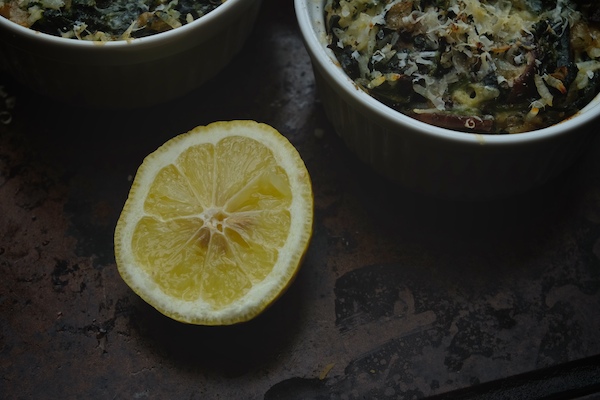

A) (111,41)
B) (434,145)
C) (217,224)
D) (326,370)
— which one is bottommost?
(326,370)

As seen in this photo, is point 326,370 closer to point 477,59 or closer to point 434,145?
point 434,145

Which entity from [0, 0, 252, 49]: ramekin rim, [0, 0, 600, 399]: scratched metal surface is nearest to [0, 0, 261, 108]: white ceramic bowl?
[0, 0, 252, 49]: ramekin rim

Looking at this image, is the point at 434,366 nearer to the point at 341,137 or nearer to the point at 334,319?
the point at 334,319

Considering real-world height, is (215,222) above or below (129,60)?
below

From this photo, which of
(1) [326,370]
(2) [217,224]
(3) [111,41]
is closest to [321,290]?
(1) [326,370]

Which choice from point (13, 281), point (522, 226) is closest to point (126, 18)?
point (13, 281)

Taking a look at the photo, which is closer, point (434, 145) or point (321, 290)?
point (434, 145)
